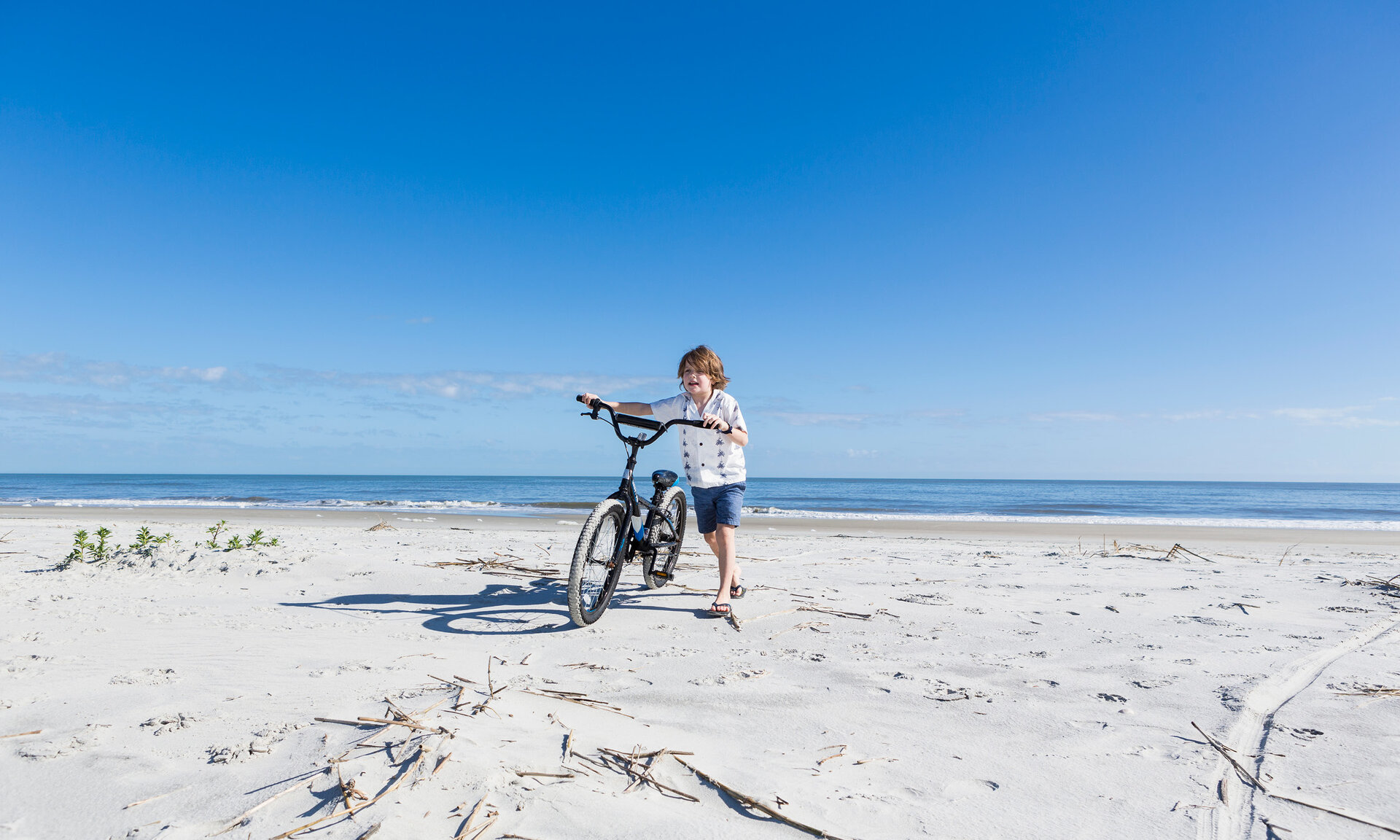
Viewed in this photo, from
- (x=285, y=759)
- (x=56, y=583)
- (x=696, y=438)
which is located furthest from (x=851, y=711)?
(x=56, y=583)

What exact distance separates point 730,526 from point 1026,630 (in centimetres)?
186

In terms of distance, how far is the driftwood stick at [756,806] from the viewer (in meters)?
1.63

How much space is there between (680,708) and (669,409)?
219 centimetres

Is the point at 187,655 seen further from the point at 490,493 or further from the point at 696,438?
the point at 490,493

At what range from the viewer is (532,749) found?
201 centimetres

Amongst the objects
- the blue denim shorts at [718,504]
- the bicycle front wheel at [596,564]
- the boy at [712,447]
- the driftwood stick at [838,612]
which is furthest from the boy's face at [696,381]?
the driftwood stick at [838,612]

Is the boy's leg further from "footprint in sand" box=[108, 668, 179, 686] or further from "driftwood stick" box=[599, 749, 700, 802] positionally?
"footprint in sand" box=[108, 668, 179, 686]

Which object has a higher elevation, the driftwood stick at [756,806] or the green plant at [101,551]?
the green plant at [101,551]

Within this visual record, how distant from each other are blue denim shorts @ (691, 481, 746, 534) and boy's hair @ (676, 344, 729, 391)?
0.69m

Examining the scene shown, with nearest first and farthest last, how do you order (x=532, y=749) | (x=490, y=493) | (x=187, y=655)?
(x=532, y=749) < (x=187, y=655) < (x=490, y=493)

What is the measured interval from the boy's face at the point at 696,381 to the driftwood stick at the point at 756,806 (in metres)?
2.68

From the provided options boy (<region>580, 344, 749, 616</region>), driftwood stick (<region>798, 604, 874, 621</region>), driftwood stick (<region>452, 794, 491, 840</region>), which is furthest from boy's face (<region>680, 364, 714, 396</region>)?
driftwood stick (<region>452, 794, 491, 840</region>)

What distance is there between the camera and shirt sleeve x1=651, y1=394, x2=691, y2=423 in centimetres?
434

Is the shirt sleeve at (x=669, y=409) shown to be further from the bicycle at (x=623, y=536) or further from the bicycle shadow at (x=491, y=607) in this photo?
the bicycle shadow at (x=491, y=607)
